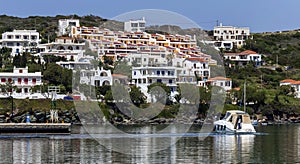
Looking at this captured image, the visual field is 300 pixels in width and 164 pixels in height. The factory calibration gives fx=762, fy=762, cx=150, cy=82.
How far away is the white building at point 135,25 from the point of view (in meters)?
129

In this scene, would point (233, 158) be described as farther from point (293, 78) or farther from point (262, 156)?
point (293, 78)

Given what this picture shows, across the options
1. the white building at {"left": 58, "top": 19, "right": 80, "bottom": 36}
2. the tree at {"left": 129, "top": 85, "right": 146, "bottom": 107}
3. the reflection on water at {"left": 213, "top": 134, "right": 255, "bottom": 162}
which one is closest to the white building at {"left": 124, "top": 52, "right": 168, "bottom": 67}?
the tree at {"left": 129, "top": 85, "right": 146, "bottom": 107}

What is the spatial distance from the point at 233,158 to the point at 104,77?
48008mm

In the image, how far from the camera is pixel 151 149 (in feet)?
153

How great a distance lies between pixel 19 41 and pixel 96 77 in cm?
2302

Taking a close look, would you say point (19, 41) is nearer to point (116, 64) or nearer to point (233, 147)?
point (116, 64)

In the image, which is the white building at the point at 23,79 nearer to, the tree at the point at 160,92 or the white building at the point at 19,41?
the tree at the point at 160,92

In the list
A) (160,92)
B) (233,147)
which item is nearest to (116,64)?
(160,92)

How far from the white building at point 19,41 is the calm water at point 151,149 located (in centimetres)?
4888

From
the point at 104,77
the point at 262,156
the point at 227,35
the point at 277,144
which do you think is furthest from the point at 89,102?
the point at 227,35

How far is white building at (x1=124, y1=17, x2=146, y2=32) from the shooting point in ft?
423

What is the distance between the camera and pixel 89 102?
7919cm

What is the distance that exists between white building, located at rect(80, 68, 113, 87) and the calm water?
28394mm

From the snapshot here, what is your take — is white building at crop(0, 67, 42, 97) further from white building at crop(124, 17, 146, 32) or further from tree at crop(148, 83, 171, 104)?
white building at crop(124, 17, 146, 32)
